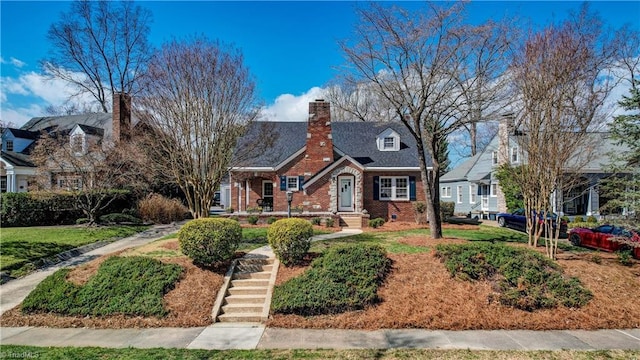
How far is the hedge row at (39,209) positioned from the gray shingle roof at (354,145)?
31.0ft

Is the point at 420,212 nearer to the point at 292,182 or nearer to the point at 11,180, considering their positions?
the point at 292,182

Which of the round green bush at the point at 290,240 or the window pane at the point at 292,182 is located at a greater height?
the window pane at the point at 292,182

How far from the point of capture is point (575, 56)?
9438 mm

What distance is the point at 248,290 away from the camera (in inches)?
324

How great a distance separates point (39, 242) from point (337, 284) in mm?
11453

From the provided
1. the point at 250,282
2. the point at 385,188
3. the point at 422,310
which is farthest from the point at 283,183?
the point at 422,310

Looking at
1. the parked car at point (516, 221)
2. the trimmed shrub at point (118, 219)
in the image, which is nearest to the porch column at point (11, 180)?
the trimmed shrub at point (118, 219)

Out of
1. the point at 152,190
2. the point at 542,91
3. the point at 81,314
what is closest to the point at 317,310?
the point at 81,314

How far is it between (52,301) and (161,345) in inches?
137

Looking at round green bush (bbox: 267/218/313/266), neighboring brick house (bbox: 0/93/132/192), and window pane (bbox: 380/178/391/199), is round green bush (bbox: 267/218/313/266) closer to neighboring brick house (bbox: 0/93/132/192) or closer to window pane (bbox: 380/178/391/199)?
window pane (bbox: 380/178/391/199)

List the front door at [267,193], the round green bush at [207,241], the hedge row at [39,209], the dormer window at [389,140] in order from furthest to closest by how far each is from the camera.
Answer: the dormer window at [389,140]
the front door at [267,193]
the hedge row at [39,209]
the round green bush at [207,241]

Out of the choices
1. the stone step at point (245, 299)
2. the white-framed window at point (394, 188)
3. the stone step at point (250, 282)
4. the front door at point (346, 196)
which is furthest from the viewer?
the white-framed window at point (394, 188)

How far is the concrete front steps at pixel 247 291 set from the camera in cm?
736

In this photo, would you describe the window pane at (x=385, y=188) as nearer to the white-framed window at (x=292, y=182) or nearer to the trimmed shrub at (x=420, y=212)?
the trimmed shrub at (x=420, y=212)
